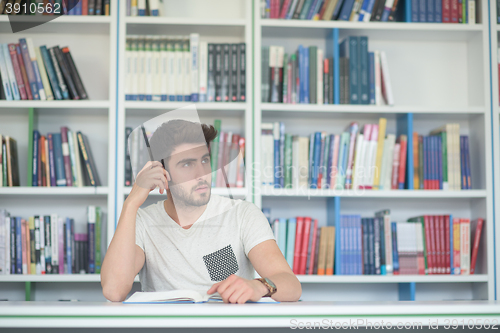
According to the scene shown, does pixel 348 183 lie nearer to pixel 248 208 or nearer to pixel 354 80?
pixel 354 80

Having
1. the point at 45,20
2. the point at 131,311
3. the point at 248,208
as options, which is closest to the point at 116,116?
the point at 45,20

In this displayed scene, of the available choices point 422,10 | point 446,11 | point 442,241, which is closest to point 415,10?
point 422,10

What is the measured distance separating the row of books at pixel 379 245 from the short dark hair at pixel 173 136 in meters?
0.83

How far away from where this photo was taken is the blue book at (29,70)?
2.28 m

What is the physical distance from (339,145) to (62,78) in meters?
1.44

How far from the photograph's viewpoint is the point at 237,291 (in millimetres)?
906

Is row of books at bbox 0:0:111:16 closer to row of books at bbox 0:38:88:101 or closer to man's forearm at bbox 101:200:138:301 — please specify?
row of books at bbox 0:38:88:101

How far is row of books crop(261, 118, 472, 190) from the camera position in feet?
7.61

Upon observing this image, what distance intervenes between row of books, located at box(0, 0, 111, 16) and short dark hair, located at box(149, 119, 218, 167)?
99 cm

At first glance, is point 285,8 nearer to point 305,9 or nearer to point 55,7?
point 305,9

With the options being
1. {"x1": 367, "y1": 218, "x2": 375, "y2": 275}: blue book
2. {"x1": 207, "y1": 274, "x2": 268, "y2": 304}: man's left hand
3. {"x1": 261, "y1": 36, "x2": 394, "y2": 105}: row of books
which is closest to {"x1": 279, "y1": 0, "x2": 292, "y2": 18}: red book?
{"x1": 261, "y1": 36, "x2": 394, "y2": 105}: row of books

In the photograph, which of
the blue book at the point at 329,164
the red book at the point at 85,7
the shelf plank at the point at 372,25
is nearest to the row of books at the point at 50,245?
the red book at the point at 85,7

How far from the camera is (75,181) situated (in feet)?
7.43

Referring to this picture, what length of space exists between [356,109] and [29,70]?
165cm
